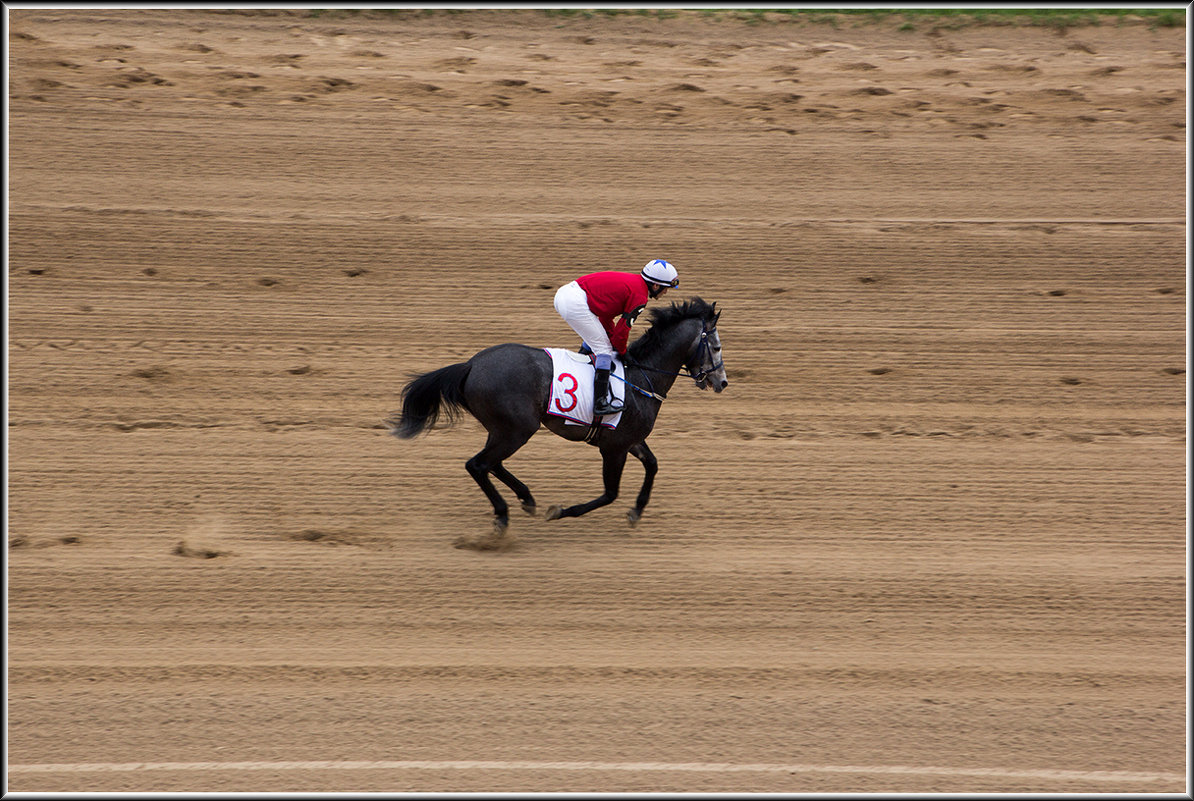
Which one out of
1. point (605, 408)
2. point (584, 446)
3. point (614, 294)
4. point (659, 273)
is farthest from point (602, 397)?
point (584, 446)

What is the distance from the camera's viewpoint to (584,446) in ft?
32.1

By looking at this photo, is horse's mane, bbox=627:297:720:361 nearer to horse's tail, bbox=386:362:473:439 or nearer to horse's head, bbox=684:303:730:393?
horse's head, bbox=684:303:730:393

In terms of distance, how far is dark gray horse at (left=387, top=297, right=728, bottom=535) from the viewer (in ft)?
25.5

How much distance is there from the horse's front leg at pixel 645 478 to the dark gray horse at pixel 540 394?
12 millimetres

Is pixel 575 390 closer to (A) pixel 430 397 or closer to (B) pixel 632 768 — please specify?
(A) pixel 430 397

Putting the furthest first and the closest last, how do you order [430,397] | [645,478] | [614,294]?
[645,478]
[430,397]
[614,294]

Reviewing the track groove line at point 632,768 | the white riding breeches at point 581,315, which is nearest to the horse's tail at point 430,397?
the white riding breeches at point 581,315

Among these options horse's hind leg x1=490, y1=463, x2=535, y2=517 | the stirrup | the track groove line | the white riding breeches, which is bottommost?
the track groove line

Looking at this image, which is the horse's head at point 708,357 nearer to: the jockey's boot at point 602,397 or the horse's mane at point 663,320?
the horse's mane at point 663,320

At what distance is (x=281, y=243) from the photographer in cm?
1134

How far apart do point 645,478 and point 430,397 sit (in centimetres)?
201

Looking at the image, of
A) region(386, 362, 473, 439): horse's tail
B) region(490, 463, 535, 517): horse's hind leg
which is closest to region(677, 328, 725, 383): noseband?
region(490, 463, 535, 517): horse's hind leg

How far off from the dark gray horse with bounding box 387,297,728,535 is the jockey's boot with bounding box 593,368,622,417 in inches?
6.7

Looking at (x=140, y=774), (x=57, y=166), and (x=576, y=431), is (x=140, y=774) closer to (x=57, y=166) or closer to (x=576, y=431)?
(x=576, y=431)
